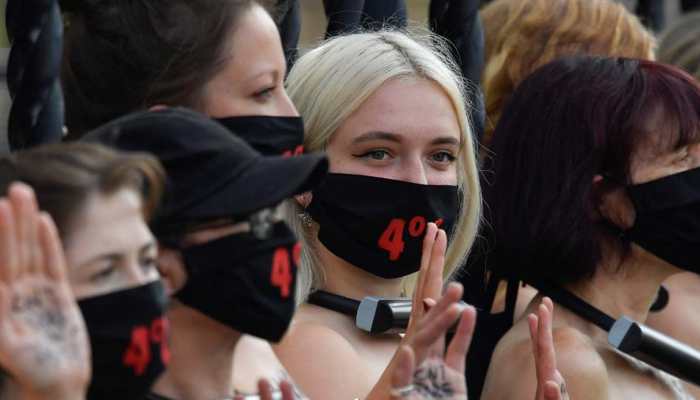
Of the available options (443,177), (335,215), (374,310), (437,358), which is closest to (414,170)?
(443,177)

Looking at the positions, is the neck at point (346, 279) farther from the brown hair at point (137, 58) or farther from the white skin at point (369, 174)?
the brown hair at point (137, 58)

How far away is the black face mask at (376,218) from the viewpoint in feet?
12.2

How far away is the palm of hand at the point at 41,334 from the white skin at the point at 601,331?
1785mm

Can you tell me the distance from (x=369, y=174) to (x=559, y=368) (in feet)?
2.24

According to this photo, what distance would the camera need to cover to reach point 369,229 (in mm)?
3721

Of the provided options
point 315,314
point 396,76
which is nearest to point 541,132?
point 396,76

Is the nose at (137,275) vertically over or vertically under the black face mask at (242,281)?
over

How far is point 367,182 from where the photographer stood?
3770mm

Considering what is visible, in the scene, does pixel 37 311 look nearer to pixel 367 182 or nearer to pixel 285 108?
pixel 285 108

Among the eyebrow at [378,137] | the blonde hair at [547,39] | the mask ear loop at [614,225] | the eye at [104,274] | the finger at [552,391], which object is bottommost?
the blonde hair at [547,39]

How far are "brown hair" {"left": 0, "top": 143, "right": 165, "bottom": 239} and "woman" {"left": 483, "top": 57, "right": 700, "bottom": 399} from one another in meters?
1.70

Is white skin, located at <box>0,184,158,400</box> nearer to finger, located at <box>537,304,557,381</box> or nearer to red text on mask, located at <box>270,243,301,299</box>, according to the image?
red text on mask, located at <box>270,243,301,299</box>

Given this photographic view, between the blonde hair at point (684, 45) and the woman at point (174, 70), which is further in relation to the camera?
the blonde hair at point (684, 45)

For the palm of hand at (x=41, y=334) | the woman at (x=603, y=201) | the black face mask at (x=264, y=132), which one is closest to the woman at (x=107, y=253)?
the palm of hand at (x=41, y=334)
